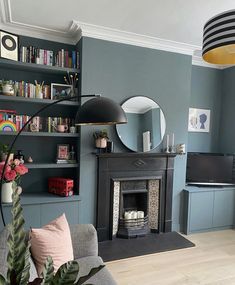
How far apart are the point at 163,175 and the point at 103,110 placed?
211cm

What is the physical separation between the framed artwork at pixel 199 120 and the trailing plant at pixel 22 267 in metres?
3.86

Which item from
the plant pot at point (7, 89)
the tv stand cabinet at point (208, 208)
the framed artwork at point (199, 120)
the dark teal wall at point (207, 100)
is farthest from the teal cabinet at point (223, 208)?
the plant pot at point (7, 89)

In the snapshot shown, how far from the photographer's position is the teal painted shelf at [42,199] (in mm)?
2839

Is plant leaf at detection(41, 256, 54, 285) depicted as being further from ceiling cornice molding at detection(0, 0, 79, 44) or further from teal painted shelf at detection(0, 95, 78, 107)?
ceiling cornice molding at detection(0, 0, 79, 44)

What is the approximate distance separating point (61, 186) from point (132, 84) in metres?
1.70

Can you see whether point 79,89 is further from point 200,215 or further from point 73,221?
point 200,215

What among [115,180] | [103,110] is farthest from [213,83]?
[103,110]

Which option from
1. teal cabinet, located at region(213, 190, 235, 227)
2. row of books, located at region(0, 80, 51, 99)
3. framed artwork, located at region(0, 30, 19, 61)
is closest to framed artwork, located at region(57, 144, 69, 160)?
row of books, located at region(0, 80, 51, 99)

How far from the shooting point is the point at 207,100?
433 cm

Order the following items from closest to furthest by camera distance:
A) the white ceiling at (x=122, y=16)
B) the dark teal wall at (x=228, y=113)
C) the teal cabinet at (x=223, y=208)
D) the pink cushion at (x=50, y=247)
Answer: the pink cushion at (x=50, y=247) → the white ceiling at (x=122, y=16) → the teal cabinet at (x=223, y=208) → the dark teal wall at (x=228, y=113)

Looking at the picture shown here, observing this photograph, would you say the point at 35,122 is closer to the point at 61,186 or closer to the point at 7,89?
the point at 7,89

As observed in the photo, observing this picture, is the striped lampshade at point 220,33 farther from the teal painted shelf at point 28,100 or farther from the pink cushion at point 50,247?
the teal painted shelf at point 28,100

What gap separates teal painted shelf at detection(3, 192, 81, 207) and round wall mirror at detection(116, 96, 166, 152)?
1036mm

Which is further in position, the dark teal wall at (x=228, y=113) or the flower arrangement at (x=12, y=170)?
the dark teal wall at (x=228, y=113)
